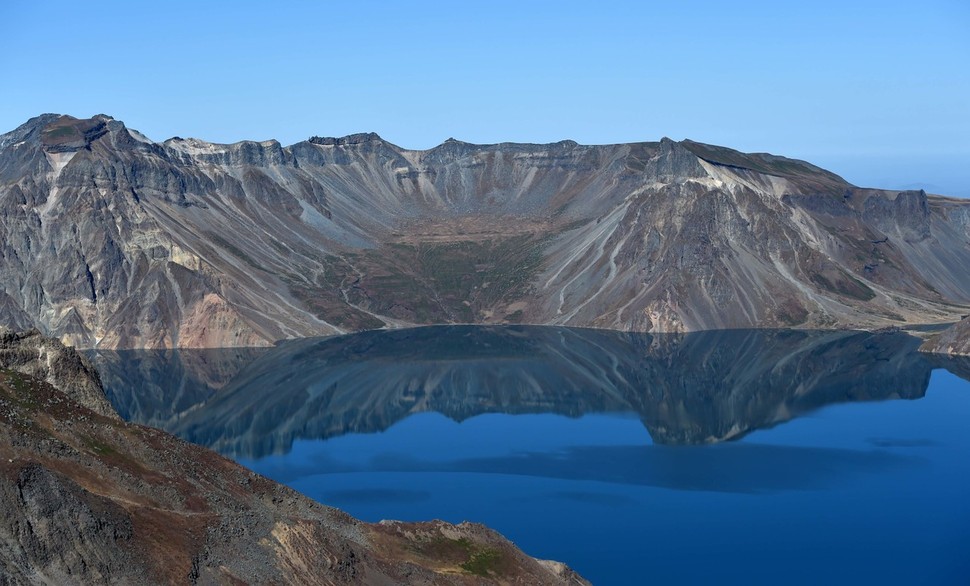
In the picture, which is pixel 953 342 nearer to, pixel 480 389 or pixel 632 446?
pixel 480 389

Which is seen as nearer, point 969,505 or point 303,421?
point 969,505

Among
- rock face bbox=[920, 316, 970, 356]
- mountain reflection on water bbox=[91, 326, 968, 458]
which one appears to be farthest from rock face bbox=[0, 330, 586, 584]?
rock face bbox=[920, 316, 970, 356]

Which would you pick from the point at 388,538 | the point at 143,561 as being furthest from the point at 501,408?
the point at 143,561

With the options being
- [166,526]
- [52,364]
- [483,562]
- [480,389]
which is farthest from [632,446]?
[166,526]

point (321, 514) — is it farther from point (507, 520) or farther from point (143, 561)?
point (507, 520)

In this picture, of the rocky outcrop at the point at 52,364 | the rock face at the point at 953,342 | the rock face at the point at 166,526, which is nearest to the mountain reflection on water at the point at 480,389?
the rock face at the point at 953,342

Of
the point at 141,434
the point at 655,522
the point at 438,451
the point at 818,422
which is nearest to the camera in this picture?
the point at 141,434

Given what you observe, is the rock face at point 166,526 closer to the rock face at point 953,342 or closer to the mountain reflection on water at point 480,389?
the mountain reflection on water at point 480,389
